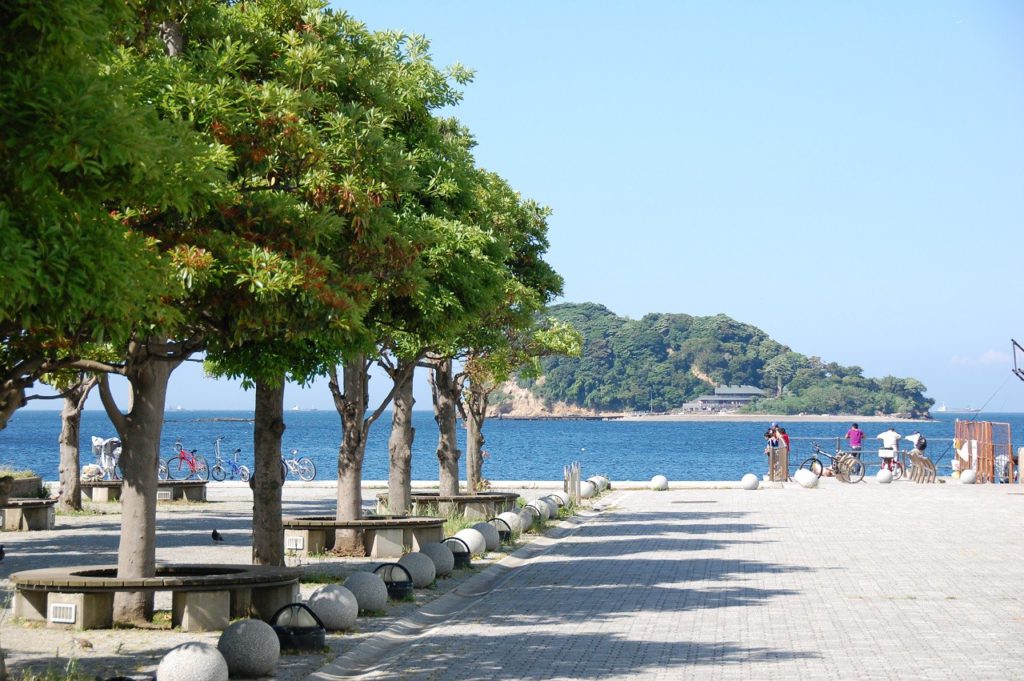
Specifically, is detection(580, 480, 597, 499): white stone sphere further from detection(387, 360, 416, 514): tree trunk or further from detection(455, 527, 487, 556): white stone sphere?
detection(455, 527, 487, 556): white stone sphere

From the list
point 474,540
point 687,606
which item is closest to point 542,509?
point 474,540

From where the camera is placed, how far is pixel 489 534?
71.9ft

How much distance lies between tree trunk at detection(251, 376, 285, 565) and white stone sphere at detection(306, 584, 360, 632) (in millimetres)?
3662

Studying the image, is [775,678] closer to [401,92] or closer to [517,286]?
[401,92]

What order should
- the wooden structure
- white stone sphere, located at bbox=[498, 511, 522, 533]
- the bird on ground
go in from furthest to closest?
the wooden structure → white stone sphere, located at bbox=[498, 511, 522, 533] → the bird on ground

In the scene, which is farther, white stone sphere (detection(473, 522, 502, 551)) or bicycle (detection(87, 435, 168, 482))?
bicycle (detection(87, 435, 168, 482))

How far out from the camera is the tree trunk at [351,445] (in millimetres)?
20953

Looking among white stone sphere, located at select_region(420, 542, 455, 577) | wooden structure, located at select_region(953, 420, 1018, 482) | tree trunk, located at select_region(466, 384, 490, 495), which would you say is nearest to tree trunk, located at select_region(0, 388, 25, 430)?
white stone sphere, located at select_region(420, 542, 455, 577)

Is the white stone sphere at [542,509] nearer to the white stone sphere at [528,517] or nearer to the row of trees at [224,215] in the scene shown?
the white stone sphere at [528,517]

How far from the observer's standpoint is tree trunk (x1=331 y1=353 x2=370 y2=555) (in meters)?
21.0

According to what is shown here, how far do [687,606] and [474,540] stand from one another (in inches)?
222

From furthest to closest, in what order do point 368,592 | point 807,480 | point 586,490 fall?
point 807,480 < point 586,490 < point 368,592

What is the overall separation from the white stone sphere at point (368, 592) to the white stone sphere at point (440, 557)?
335cm

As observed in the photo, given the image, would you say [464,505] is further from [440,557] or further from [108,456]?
[108,456]
